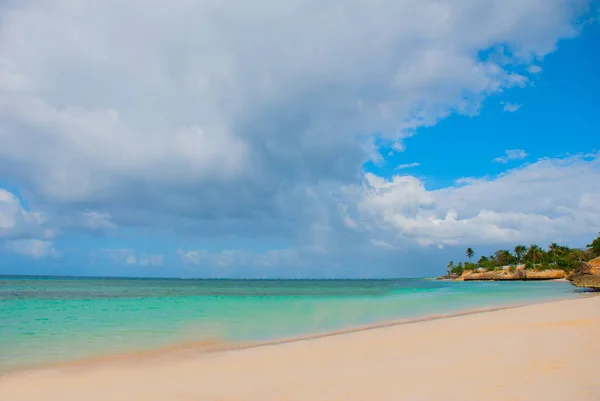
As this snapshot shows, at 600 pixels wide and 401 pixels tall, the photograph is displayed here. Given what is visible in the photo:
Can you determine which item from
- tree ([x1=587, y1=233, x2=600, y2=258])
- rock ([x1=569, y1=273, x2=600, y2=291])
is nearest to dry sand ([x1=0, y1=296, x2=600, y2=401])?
rock ([x1=569, y1=273, x2=600, y2=291])

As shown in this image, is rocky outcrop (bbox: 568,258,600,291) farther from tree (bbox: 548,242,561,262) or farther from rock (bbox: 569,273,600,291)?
tree (bbox: 548,242,561,262)

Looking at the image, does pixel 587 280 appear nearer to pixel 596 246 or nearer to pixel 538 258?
pixel 596 246

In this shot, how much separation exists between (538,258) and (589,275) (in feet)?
321

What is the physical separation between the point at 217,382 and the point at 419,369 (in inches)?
167

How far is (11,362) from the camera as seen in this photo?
33.9ft

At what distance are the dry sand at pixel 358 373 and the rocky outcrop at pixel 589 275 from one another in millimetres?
36119

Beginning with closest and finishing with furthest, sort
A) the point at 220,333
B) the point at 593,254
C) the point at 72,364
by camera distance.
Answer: the point at 72,364, the point at 220,333, the point at 593,254

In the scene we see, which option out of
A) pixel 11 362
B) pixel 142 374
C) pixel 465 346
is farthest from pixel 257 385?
pixel 11 362

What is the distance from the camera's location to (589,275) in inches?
1644

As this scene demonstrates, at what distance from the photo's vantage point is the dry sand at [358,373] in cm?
667

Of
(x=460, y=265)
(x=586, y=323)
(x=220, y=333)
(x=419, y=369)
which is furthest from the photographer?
(x=460, y=265)

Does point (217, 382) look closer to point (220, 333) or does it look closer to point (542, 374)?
point (542, 374)

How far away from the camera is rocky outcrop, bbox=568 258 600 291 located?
40.7 meters

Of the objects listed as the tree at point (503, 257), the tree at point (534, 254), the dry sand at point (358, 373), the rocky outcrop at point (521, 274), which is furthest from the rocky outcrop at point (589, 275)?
the tree at point (503, 257)
